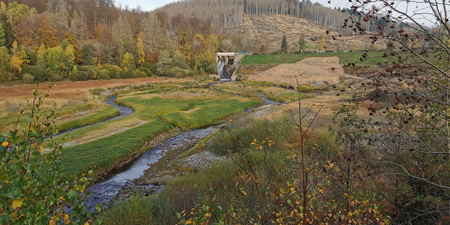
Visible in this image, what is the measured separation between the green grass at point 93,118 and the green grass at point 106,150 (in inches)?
313

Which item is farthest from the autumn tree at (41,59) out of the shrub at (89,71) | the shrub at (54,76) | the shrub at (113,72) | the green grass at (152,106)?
the green grass at (152,106)

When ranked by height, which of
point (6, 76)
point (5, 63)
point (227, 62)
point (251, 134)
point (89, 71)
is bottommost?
point (251, 134)

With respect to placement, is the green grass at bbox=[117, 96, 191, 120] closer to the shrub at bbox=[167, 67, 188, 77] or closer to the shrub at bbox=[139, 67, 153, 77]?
the shrub at bbox=[139, 67, 153, 77]

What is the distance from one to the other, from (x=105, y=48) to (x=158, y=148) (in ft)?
235

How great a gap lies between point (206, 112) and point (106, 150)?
1816 centimetres

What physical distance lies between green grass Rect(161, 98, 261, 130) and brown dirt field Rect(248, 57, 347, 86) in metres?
32.6

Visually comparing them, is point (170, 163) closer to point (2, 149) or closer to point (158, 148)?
point (158, 148)

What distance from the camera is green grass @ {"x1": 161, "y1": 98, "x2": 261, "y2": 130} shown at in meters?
32.8

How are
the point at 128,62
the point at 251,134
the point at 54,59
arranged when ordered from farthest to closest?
1. the point at 128,62
2. the point at 54,59
3. the point at 251,134

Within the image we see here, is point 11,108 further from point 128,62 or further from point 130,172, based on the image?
point 128,62

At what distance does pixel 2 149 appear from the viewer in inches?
109

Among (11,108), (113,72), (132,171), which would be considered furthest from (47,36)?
(132,171)

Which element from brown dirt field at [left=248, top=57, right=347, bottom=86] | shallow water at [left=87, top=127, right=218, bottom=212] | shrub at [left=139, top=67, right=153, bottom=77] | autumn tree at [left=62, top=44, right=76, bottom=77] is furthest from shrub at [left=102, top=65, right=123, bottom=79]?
shallow water at [left=87, top=127, right=218, bottom=212]

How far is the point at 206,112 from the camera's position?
1499 inches
